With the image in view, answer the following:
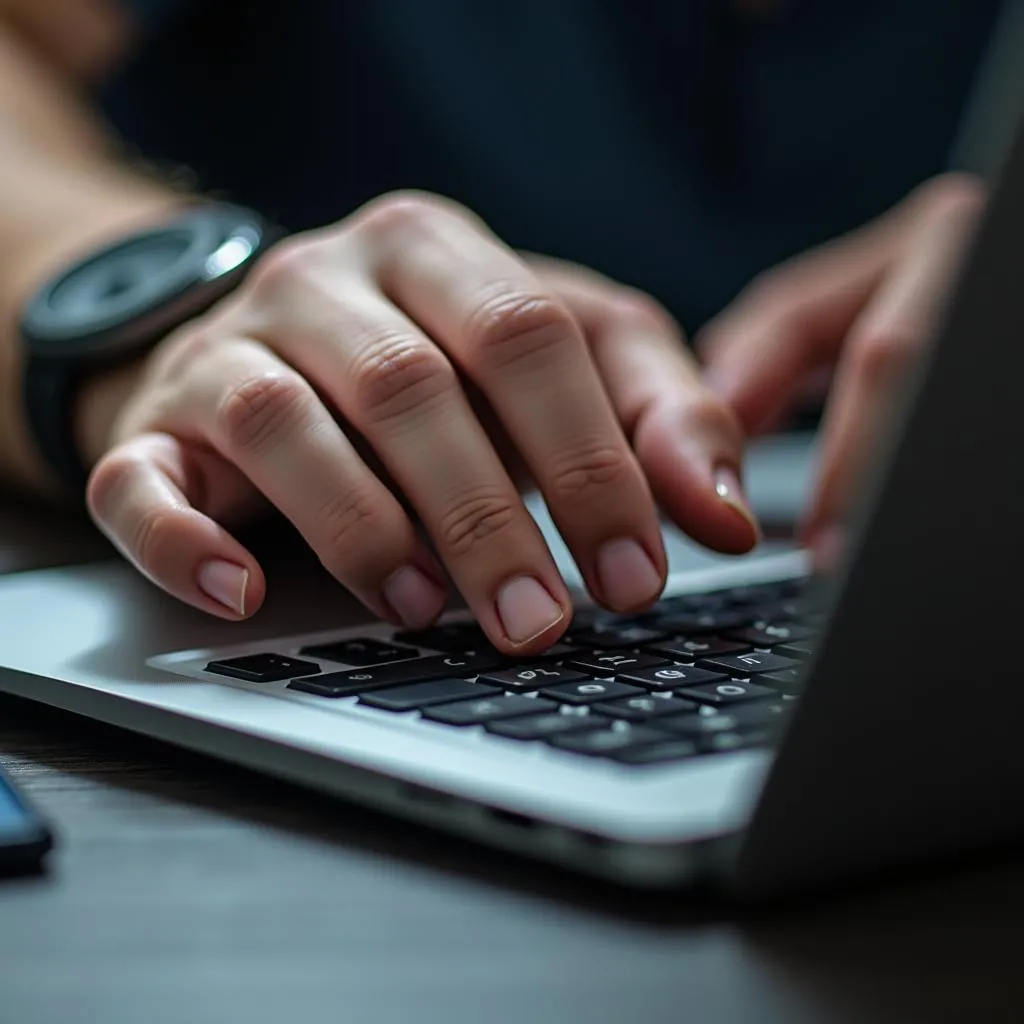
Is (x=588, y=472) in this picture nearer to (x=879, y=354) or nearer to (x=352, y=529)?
(x=352, y=529)

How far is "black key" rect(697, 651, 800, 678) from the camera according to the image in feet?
1.28

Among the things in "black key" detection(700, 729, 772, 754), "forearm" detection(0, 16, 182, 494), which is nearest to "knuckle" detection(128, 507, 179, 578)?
"black key" detection(700, 729, 772, 754)

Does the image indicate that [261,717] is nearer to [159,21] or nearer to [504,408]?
[504,408]

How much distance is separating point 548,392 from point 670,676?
0.49 ft

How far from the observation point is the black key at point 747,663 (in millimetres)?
390

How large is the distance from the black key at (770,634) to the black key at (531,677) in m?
0.07

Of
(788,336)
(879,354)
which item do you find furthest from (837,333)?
(879,354)

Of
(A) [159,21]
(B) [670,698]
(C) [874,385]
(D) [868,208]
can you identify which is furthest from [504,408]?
(D) [868,208]

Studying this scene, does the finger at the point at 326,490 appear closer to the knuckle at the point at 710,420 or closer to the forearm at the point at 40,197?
the knuckle at the point at 710,420

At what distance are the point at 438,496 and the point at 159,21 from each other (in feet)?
3.00

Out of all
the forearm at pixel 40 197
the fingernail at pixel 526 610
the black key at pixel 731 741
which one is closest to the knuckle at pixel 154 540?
the fingernail at pixel 526 610

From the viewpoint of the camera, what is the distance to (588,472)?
1.57ft

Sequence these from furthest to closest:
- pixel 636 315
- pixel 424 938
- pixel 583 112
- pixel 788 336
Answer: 1. pixel 583 112
2. pixel 788 336
3. pixel 636 315
4. pixel 424 938

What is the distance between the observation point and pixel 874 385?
708 millimetres
